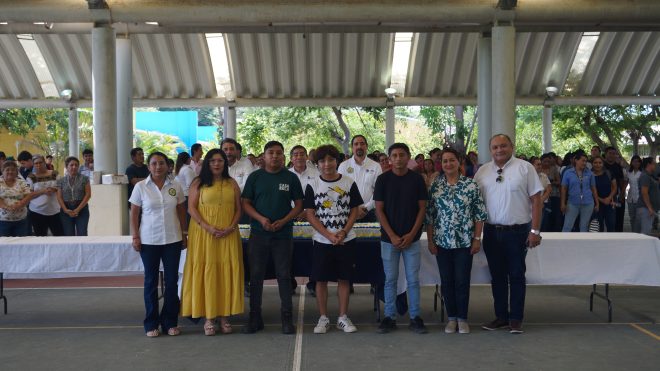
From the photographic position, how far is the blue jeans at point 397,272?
6.90 meters

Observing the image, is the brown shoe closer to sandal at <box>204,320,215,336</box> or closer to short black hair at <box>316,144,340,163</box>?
short black hair at <box>316,144,340,163</box>

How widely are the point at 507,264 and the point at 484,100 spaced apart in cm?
838

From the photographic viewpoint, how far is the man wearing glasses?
6.81 meters

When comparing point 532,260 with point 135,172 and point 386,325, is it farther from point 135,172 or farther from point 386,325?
point 135,172

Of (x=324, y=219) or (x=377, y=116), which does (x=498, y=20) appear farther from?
(x=377, y=116)

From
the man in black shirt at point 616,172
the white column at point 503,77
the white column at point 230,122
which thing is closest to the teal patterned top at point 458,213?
the white column at point 503,77

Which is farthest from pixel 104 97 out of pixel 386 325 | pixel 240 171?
pixel 386 325

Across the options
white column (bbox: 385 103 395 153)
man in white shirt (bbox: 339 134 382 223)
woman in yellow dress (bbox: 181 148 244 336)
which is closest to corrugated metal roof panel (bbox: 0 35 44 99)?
white column (bbox: 385 103 395 153)

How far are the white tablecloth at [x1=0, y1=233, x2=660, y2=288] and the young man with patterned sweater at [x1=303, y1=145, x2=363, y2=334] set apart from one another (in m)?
0.69

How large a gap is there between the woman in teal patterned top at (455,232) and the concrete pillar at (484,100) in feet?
26.0

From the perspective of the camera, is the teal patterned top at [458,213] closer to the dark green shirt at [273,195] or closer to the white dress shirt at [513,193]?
the white dress shirt at [513,193]

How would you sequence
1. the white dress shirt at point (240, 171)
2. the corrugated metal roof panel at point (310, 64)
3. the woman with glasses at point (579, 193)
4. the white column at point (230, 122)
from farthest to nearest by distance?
the white column at point (230, 122) < the corrugated metal roof panel at point (310, 64) < the woman with glasses at point (579, 193) < the white dress shirt at point (240, 171)

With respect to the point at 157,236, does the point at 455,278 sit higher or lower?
lower

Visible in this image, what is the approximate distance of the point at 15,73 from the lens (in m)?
20.8
